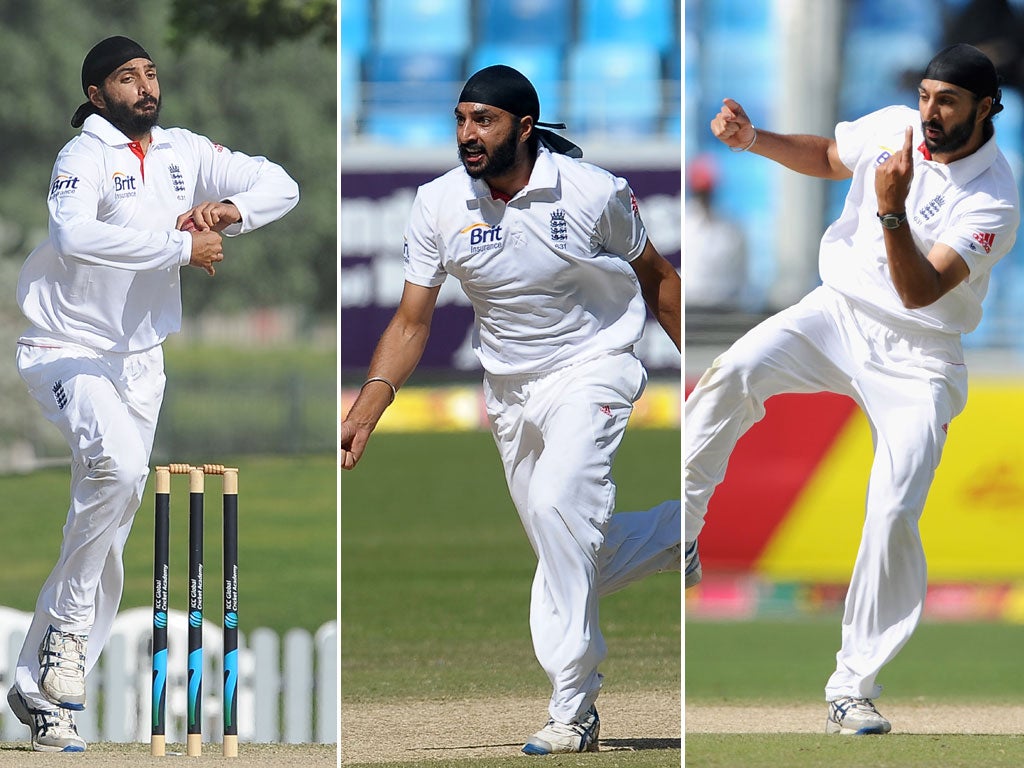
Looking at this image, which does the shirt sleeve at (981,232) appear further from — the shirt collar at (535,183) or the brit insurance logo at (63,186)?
the brit insurance logo at (63,186)

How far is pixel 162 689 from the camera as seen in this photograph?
509cm

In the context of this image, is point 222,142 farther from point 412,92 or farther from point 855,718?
point 412,92

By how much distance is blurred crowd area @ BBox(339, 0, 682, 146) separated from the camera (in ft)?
38.5

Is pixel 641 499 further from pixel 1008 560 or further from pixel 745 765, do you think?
pixel 745 765

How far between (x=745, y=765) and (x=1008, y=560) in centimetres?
405

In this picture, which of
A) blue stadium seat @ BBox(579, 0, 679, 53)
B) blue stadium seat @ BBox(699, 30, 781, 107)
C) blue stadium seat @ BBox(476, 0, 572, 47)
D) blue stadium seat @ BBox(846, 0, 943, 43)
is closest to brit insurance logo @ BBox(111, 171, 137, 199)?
blue stadium seat @ BBox(699, 30, 781, 107)

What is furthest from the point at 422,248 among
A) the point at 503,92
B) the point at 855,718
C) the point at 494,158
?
the point at 855,718

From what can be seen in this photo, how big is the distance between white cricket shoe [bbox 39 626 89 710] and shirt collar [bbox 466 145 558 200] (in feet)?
5.40

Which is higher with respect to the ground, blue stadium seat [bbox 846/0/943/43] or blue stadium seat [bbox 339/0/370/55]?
blue stadium seat [bbox 339/0/370/55]

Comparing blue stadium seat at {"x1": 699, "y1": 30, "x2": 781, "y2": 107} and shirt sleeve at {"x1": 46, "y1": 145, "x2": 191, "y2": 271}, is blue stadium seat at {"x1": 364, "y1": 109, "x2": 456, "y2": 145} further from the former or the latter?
shirt sleeve at {"x1": 46, "y1": 145, "x2": 191, "y2": 271}

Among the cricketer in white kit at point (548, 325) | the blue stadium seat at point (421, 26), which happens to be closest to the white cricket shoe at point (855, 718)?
the cricketer in white kit at point (548, 325)

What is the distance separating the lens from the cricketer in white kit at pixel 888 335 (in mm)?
5125

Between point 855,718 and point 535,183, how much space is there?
5.71 ft

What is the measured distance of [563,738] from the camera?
193 inches
